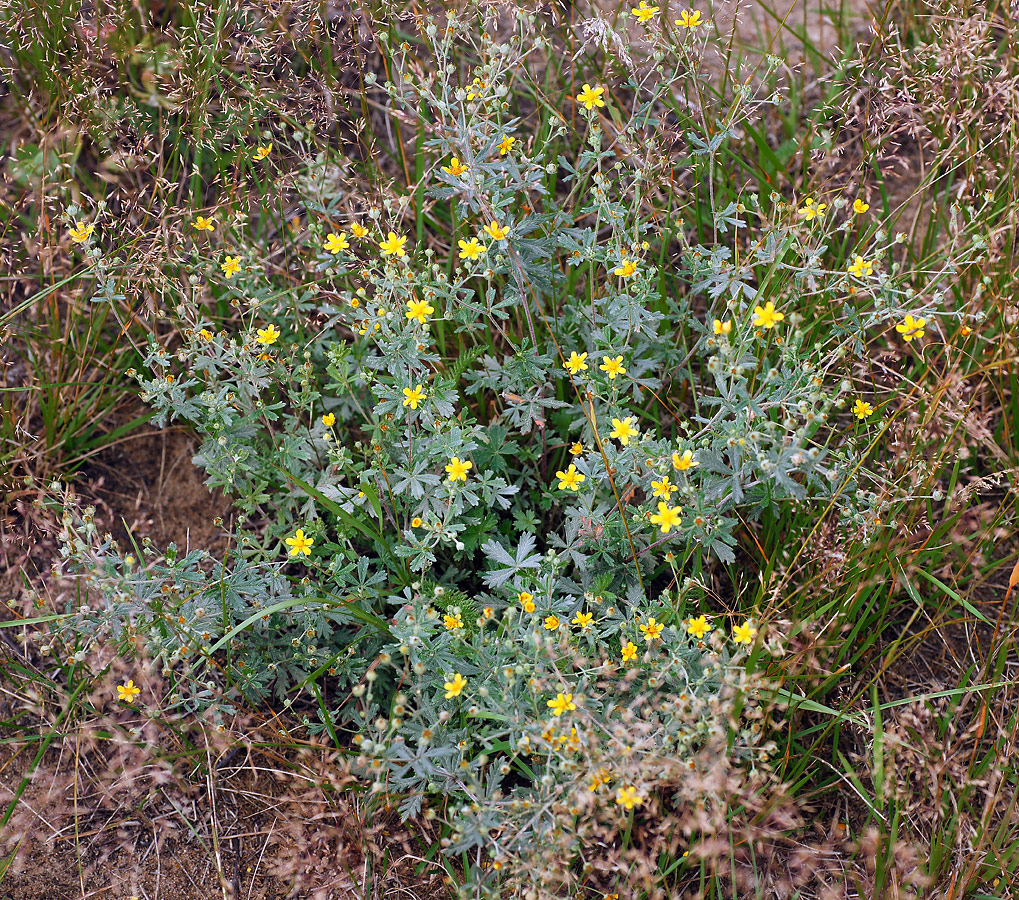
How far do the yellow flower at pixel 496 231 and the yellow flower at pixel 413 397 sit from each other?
526 millimetres

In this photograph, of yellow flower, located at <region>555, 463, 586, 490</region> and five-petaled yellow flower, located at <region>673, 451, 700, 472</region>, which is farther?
yellow flower, located at <region>555, 463, 586, 490</region>

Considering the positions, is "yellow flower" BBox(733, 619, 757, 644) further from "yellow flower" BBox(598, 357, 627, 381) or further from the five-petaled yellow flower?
"yellow flower" BBox(598, 357, 627, 381)

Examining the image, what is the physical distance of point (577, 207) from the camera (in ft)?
11.7

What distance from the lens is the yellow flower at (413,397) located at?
104 inches

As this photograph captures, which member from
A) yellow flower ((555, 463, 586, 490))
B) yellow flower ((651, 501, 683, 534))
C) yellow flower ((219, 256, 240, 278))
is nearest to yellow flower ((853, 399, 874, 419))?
yellow flower ((651, 501, 683, 534))

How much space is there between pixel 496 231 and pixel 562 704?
1433 mm

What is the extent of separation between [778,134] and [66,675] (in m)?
3.97

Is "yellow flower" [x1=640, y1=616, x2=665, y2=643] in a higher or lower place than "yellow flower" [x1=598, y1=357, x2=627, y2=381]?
lower

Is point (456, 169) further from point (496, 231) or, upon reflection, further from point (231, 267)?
point (231, 267)

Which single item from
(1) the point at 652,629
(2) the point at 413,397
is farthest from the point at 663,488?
(2) the point at 413,397

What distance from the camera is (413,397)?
266 centimetres

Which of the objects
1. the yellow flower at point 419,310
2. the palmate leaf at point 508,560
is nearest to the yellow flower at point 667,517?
the palmate leaf at point 508,560

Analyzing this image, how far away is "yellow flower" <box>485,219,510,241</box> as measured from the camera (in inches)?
105

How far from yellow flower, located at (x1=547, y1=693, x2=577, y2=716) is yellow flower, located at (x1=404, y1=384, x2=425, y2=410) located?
0.99 m
